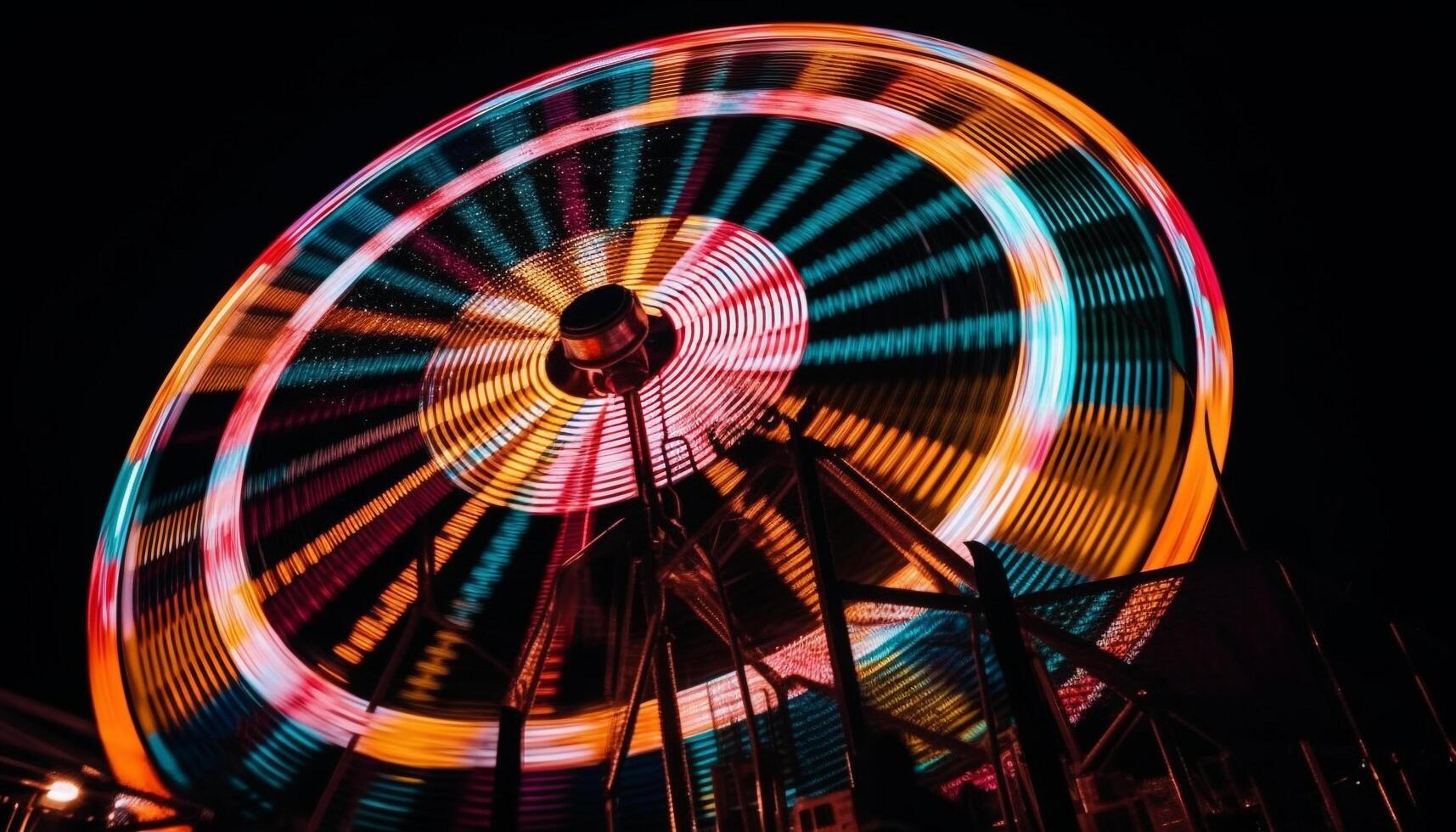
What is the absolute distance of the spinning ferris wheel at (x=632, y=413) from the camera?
→ 462 cm

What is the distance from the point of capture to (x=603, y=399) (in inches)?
225

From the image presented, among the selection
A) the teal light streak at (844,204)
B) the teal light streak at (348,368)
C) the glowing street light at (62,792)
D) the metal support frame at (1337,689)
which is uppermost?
the teal light streak at (844,204)

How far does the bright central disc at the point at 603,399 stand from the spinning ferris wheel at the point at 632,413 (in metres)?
0.03

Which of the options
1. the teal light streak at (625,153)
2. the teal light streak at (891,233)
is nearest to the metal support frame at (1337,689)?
the teal light streak at (891,233)

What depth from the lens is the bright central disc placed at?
5.55m

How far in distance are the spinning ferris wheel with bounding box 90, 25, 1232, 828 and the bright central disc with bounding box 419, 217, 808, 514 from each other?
0.03 metres

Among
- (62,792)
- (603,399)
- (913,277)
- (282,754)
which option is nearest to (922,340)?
(913,277)

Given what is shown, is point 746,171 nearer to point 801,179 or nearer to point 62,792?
point 801,179

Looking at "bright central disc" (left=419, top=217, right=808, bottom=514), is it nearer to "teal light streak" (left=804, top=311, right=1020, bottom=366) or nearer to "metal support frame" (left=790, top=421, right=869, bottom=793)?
"teal light streak" (left=804, top=311, right=1020, bottom=366)

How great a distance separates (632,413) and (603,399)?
1236 millimetres

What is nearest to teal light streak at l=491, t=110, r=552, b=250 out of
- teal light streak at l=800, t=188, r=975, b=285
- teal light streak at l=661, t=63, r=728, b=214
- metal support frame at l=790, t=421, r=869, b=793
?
teal light streak at l=661, t=63, r=728, b=214

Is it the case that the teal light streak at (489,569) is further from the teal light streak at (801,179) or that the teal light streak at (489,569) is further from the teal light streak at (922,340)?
the teal light streak at (801,179)

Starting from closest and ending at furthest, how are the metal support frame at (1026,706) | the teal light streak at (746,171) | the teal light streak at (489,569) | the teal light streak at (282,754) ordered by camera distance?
the metal support frame at (1026,706)
the teal light streak at (282,754)
the teal light streak at (746,171)
the teal light streak at (489,569)

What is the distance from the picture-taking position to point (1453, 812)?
14.0 ft
